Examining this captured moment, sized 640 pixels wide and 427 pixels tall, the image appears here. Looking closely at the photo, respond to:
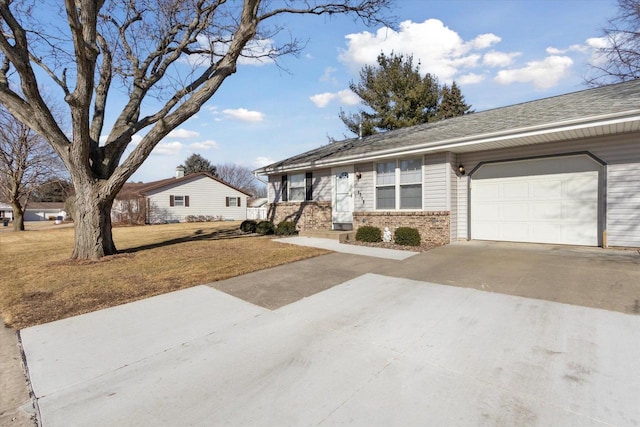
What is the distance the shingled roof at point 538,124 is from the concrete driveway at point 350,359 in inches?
138

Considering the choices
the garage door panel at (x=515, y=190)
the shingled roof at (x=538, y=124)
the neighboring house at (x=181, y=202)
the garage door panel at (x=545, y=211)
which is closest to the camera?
the shingled roof at (x=538, y=124)

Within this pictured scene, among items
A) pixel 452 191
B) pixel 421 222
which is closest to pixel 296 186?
pixel 421 222

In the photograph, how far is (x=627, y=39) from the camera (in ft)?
41.7

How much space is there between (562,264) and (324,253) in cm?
479

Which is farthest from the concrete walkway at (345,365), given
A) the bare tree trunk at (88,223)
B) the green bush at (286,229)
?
the green bush at (286,229)

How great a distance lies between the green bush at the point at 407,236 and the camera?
8.80m

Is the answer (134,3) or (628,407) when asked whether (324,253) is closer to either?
(628,407)

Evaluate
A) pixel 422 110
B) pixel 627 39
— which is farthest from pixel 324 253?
pixel 422 110

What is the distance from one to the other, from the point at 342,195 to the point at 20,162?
74.4 ft

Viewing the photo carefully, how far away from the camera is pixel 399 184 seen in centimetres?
1003

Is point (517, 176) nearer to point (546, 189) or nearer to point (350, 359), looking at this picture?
point (546, 189)

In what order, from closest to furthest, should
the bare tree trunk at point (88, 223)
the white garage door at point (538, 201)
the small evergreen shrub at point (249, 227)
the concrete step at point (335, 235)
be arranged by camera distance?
the white garage door at point (538, 201), the bare tree trunk at point (88, 223), the concrete step at point (335, 235), the small evergreen shrub at point (249, 227)

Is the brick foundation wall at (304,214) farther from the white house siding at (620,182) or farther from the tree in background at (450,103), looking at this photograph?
the tree in background at (450,103)

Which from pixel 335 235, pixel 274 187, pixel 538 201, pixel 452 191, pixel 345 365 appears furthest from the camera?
pixel 274 187
